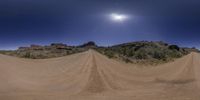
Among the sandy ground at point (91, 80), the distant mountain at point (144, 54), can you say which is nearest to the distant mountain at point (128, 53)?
the distant mountain at point (144, 54)

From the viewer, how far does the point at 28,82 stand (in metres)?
17.8

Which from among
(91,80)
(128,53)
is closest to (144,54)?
(128,53)

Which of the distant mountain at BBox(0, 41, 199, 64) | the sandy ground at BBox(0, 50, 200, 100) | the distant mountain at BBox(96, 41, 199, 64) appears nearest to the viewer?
the sandy ground at BBox(0, 50, 200, 100)

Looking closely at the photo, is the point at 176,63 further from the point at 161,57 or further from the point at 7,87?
the point at 161,57

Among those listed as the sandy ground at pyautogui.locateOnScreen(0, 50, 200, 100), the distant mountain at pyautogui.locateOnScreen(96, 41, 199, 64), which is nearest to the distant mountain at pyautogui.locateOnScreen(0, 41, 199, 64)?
the distant mountain at pyautogui.locateOnScreen(96, 41, 199, 64)

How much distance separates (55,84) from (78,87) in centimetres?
151

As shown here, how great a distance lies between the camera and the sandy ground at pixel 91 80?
16531 millimetres

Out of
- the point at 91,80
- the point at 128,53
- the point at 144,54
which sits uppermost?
the point at 128,53

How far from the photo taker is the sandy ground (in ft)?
54.2

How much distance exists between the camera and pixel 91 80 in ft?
60.6

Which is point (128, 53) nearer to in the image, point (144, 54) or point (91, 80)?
point (144, 54)

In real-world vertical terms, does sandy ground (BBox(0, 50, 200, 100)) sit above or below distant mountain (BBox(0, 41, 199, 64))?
below

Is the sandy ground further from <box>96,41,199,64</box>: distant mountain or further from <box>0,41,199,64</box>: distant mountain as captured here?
<box>96,41,199,64</box>: distant mountain

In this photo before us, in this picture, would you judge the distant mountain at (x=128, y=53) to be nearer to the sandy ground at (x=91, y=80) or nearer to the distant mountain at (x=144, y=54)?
the distant mountain at (x=144, y=54)
